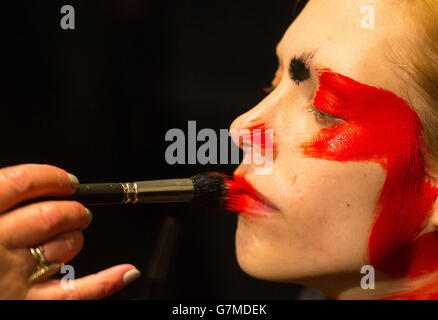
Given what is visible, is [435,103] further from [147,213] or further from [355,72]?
[147,213]

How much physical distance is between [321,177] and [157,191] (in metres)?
0.28

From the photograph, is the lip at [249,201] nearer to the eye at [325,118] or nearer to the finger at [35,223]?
the eye at [325,118]

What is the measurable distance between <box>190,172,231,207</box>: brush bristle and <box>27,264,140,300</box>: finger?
212mm

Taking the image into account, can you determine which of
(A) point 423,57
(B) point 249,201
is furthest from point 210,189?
(A) point 423,57

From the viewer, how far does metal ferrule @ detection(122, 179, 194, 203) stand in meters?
0.79

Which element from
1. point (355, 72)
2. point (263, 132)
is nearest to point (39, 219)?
point (263, 132)

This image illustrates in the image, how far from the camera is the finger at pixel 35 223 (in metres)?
0.65

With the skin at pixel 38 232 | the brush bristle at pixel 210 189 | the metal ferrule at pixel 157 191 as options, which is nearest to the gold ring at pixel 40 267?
the skin at pixel 38 232

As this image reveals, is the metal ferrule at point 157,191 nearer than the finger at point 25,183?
No

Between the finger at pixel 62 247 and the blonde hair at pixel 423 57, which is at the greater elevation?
the blonde hair at pixel 423 57

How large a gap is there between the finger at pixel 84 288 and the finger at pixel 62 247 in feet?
0.13

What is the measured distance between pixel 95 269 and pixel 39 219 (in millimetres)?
565

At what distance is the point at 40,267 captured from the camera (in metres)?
0.69

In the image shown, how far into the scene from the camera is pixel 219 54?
4.12 ft
